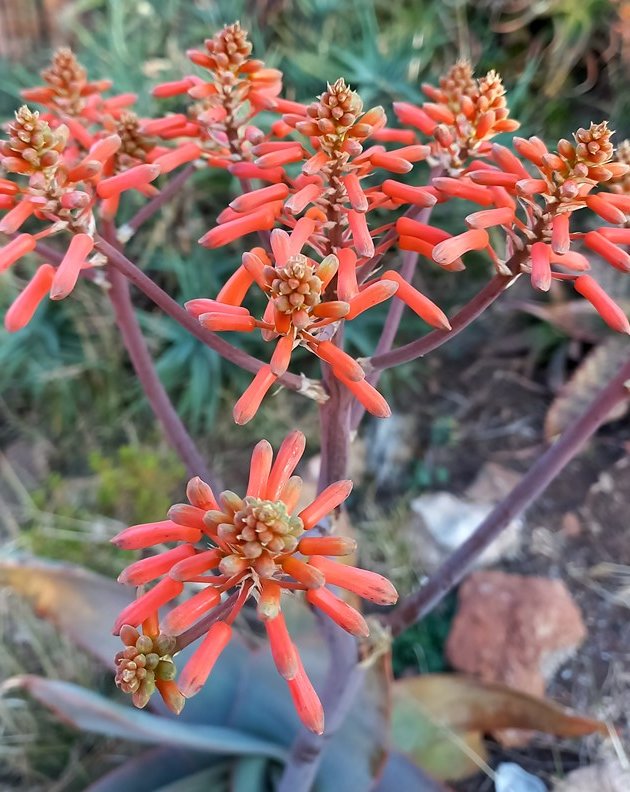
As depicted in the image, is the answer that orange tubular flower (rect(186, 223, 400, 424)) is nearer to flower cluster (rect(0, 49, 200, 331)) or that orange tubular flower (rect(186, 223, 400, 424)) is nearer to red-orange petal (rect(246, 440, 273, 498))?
red-orange petal (rect(246, 440, 273, 498))

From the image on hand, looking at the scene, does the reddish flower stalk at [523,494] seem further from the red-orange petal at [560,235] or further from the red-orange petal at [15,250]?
the red-orange petal at [15,250]

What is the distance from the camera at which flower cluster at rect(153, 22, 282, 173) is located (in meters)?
0.91

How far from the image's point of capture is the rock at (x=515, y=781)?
147 cm

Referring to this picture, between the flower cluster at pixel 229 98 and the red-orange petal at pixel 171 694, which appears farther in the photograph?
the flower cluster at pixel 229 98

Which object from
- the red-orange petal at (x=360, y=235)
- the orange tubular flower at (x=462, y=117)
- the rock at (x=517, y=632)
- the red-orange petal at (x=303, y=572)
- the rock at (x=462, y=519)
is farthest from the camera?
the rock at (x=462, y=519)

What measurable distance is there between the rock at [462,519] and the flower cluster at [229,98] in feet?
4.41

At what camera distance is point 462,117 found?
0.94 m

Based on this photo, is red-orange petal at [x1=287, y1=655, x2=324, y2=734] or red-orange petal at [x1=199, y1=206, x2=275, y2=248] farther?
red-orange petal at [x1=199, y1=206, x2=275, y2=248]

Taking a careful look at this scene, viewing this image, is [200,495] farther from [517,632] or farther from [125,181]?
[517,632]

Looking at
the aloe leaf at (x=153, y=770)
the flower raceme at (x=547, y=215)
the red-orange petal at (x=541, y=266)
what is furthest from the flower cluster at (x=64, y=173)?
the aloe leaf at (x=153, y=770)

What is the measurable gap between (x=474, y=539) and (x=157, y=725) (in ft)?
1.92

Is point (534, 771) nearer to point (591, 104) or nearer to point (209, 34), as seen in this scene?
point (591, 104)

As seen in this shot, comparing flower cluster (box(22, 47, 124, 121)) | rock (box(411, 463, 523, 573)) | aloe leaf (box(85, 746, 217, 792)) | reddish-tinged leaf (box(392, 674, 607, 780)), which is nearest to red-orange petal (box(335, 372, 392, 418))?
flower cluster (box(22, 47, 124, 121))

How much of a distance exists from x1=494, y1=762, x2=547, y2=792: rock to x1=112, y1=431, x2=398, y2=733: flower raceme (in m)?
1.03
